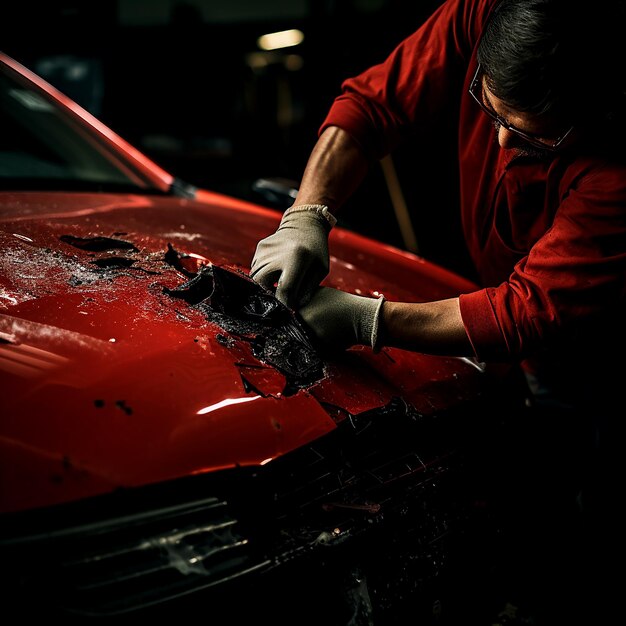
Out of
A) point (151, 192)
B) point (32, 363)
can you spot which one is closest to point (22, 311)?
point (32, 363)

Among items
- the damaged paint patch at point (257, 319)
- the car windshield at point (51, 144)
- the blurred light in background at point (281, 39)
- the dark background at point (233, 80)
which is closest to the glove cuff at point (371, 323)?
the damaged paint patch at point (257, 319)

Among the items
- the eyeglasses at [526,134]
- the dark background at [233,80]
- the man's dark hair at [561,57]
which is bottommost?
the dark background at [233,80]

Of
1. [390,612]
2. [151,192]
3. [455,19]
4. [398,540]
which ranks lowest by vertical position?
[390,612]

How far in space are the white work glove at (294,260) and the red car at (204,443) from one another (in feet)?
0.18

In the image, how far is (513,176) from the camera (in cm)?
157

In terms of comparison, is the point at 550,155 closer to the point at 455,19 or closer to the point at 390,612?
the point at 455,19

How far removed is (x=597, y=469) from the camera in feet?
6.69

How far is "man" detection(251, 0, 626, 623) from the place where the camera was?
121cm

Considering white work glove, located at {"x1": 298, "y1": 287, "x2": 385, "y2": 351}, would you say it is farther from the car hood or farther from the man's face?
the man's face

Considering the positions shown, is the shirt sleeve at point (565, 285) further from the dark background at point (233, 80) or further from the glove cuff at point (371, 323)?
the dark background at point (233, 80)

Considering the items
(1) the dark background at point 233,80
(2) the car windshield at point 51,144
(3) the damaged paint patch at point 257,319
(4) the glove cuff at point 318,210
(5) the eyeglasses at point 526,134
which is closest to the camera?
(3) the damaged paint patch at point 257,319

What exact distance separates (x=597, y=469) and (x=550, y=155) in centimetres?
120

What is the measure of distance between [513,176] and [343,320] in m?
0.70

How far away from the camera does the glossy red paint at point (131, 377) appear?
0.82 meters
